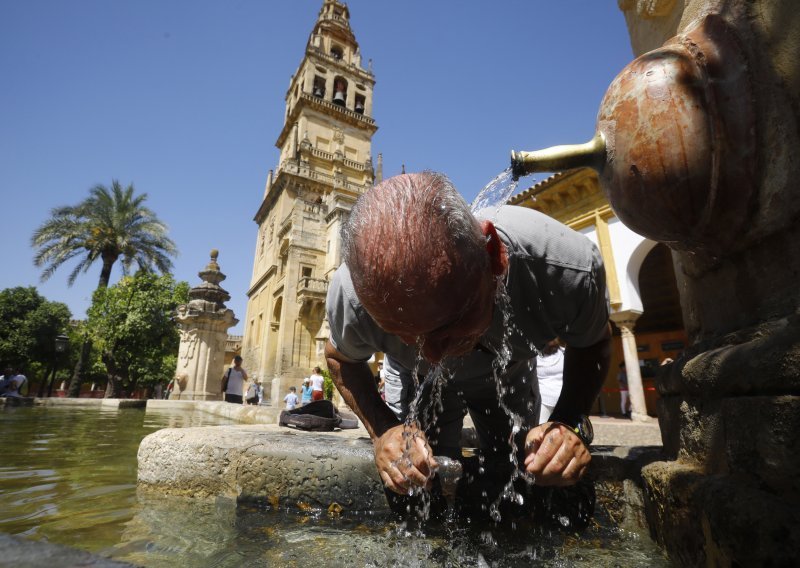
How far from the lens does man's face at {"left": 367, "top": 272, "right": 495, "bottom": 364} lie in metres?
1.23

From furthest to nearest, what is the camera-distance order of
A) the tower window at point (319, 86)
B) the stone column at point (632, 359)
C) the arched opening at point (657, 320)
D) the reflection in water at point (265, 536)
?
the tower window at point (319, 86)
the arched opening at point (657, 320)
the stone column at point (632, 359)
the reflection in water at point (265, 536)

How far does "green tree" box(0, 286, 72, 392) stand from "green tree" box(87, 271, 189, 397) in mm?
6075

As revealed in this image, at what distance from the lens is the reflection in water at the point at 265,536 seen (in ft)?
4.29

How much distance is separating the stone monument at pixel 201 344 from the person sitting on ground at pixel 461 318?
35.2 ft

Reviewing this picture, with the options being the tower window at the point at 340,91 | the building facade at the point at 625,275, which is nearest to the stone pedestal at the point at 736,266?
the building facade at the point at 625,275

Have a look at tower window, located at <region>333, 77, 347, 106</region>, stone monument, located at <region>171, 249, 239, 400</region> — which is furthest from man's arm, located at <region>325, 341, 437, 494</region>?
tower window, located at <region>333, 77, 347, 106</region>

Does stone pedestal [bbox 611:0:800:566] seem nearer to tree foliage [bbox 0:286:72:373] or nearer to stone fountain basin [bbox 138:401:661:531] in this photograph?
stone fountain basin [bbox 138:401:661:531]

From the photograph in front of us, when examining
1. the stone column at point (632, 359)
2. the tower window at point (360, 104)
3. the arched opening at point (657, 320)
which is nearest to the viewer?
the stone column at point (632, 359)

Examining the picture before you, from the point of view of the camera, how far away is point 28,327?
86.8 feet

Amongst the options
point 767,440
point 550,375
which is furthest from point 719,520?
point 550,375

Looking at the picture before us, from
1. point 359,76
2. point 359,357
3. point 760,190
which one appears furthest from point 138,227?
point 760,190

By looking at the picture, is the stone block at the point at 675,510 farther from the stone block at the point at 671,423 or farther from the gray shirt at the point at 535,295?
the gray shirt at the point at 535,295

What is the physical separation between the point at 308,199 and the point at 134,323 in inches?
467

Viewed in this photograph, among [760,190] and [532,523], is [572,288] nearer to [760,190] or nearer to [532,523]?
[760,190]
